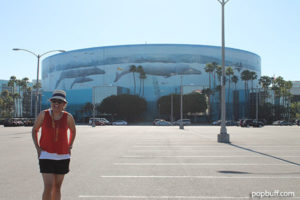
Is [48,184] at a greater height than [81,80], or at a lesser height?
lesser

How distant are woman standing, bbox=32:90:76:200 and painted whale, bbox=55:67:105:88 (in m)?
132

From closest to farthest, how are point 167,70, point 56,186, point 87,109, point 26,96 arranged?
point 56,186
point 87,109
point 26,96
point 167,70

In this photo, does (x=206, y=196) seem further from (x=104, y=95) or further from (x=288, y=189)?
(x=104, y=95)

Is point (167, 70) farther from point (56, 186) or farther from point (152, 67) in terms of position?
point (56, 186)

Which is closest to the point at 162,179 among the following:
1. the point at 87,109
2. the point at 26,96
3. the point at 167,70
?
the point at 87,109

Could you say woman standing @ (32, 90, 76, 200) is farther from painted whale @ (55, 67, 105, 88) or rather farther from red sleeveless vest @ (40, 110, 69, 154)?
painted whale @ (55, 67, 105, 88)

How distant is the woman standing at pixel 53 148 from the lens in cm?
424

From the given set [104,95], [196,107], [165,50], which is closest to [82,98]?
[104,95]

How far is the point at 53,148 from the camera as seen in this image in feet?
14.0

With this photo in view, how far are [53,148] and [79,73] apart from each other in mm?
139445

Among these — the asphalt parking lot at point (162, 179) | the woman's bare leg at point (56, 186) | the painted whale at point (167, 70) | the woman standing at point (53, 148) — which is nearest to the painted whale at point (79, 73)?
the painted whale at point (167, 70)

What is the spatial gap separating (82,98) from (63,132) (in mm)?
123320

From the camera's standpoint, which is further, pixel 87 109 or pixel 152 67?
pixel 152 67

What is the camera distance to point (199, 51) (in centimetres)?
13000
